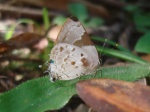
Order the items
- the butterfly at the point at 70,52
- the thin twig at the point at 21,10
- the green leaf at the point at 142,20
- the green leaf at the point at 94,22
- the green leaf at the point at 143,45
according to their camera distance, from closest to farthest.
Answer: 1. the butterfly at the point at 70,52
2. the green leaf at the point at 143,45
3. the green leaf at the point at 142,20
4. the green leaf at the point at 94,22
5. the thin twig at the point at 21,10

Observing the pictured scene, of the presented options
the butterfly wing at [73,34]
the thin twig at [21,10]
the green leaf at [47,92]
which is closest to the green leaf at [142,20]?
the thin twig at [21,10]

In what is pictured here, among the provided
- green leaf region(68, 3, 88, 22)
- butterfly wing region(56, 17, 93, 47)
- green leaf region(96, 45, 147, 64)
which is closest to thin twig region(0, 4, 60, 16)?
green leaf region(68, 3, 88, 22)

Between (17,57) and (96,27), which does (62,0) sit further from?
(17,57)

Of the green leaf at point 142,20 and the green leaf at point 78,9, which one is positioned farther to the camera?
the green leaf at point 78,9

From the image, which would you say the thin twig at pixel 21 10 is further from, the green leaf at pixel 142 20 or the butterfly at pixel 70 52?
the butterfly at pixel 70 52

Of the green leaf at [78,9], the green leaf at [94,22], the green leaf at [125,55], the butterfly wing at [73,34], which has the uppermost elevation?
the butterfly wing at [73,34]

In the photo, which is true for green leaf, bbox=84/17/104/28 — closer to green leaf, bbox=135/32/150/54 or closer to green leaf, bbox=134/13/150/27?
green leaf, bbox=134/13/150/27

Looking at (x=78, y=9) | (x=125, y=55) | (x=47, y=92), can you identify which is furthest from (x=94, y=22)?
(x=47, y=92)
